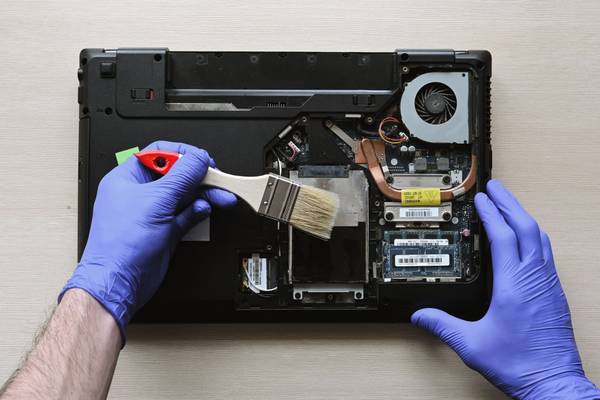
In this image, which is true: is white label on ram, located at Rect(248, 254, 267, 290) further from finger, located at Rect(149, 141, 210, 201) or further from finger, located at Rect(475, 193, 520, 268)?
finger, located at Rect(475, 193, 520, 268)

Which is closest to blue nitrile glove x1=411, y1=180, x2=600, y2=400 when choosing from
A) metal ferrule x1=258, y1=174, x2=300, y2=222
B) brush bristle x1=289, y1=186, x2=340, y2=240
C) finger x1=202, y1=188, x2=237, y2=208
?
brush bristle x1=289, y1=186, x2=340, y2=240

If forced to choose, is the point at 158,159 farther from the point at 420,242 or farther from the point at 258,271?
the point at 420,242

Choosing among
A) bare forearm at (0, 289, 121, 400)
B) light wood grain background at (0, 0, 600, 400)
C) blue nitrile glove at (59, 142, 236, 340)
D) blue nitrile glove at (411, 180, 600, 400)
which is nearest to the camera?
bare forearm at (0, 289, 121, 400)

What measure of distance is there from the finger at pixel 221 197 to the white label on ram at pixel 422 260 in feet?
1.57

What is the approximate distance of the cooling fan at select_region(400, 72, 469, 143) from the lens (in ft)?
4.71

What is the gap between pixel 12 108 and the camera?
5.06 ft

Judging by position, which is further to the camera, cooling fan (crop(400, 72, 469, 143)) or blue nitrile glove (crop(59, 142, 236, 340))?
cooling fan (crop(400, 72, 469, 143))

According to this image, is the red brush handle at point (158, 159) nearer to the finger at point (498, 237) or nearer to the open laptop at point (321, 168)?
the open laptop at point (321, 168)

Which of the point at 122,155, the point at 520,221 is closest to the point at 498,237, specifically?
the point at 520,221

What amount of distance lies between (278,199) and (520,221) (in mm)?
650

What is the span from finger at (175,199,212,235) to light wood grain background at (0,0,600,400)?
0.33 m

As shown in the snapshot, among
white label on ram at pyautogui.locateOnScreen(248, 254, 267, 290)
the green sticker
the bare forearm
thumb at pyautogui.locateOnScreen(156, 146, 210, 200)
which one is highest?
the green sticker

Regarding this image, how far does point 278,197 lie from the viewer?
1334 mm

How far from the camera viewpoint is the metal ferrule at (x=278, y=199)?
1.33 meters
